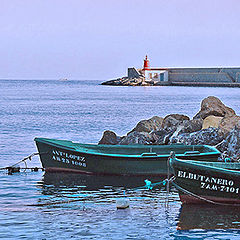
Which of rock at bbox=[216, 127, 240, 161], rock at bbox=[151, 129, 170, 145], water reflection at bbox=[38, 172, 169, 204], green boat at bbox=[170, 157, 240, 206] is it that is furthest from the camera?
rock at bbox=[151, 129, 170, 145]

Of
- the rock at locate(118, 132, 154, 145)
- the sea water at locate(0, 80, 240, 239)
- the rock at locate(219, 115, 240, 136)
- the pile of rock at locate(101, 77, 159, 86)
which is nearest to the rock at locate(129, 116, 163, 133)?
the rock at locate(118, 132, 154, 145)

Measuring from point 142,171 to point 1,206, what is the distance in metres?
4.32

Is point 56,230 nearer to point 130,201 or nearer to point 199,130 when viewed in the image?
point 130,201

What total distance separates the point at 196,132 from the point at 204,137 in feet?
1.53

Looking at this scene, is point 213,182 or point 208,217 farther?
point 213,182

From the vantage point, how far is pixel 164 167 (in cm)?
1443

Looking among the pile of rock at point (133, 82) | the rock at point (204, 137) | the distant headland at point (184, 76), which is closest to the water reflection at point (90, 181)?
the rock at point (204, 137)

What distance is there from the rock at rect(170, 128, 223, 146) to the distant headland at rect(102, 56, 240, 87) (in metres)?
88.3

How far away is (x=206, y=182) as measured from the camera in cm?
1104

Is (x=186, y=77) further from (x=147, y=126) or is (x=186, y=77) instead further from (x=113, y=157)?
(x=113, y=157)

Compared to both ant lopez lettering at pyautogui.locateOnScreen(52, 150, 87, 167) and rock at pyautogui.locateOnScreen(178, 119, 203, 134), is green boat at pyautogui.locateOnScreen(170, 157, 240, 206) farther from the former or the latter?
rock at pyautogui.locateOnScreen(178, 119, 203, 134)

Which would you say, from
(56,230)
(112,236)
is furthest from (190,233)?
(56,230)

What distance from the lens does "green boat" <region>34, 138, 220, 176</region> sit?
14.4 metres

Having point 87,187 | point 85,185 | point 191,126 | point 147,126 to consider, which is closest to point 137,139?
point 191,126
